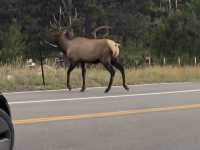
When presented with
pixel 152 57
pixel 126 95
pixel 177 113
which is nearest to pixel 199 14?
pixel 152 57

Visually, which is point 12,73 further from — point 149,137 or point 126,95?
point 149,137

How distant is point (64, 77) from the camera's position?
19.9m

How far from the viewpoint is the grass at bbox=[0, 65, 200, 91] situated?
18452mm

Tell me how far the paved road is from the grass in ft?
10.1

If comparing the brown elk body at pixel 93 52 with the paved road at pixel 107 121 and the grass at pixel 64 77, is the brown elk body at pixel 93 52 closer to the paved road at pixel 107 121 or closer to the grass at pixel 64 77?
the grass at pixel 64 77

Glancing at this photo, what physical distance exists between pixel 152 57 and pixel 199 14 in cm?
452

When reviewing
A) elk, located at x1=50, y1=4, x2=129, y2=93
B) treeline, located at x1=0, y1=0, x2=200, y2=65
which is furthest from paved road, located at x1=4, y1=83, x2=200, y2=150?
treeline, located at x1=0, y1=0, x2=200, y2=65

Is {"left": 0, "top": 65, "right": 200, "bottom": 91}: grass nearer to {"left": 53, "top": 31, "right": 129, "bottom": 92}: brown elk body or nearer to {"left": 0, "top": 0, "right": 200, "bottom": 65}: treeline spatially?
{"left": 53, "top": 31, "right": 129, "bottom": 92}: brown elk body

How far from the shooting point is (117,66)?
1778cm

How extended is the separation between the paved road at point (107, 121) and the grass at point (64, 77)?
10.1 ft

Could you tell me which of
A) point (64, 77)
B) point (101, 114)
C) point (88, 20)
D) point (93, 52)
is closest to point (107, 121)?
point (101, 114)

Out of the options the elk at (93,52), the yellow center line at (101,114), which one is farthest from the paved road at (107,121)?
the elk at (93,52)

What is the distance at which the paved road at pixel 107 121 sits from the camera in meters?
8.51

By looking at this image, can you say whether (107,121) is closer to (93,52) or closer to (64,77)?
(93,52)
